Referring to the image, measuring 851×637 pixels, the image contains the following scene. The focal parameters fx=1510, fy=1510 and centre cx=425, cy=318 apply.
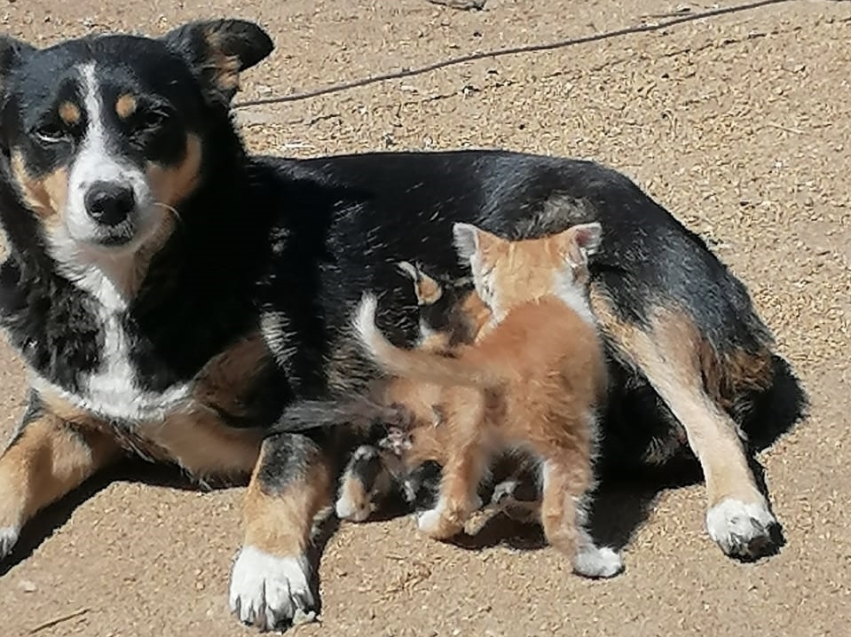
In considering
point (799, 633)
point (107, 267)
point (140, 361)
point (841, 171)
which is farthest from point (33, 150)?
point (841, 171)

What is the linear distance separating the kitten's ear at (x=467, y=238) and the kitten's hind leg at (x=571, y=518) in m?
0.73

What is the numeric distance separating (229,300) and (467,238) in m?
0.67

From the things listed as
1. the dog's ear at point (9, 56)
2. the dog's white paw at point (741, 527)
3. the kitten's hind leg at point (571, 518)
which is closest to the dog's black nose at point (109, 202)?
the dog's ear at point (9, 56)

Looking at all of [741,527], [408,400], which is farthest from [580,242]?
[741,527]

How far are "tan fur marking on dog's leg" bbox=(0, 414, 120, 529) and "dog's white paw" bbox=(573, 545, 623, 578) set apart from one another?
1.40 m

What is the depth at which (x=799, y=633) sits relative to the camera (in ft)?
11.6

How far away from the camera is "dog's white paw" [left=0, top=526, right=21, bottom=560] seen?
12.8 ft

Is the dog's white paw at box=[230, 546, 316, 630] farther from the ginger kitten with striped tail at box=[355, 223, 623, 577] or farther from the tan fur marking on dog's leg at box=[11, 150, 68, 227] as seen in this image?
the tan fur marking on dog's leg at box=[11, 150, 68, 227]

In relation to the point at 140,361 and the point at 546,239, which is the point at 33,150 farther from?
the point at 546,239

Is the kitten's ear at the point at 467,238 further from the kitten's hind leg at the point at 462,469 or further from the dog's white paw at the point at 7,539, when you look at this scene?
the dog's white paw at the point at 7,539

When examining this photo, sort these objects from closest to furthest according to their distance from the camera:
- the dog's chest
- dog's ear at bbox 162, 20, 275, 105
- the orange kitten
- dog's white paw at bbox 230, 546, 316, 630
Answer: dog's white paw at bbox 230, 546, 316, 630 < the orange kitten < the dog's chest < dog's ear at bbox 162, 20, 275, 105

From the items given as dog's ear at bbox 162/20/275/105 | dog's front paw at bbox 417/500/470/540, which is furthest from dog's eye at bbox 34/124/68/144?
dog's front paw at bbox 417/500/470/540

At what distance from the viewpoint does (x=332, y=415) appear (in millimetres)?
4082

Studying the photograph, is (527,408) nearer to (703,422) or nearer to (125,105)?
(703,422)
